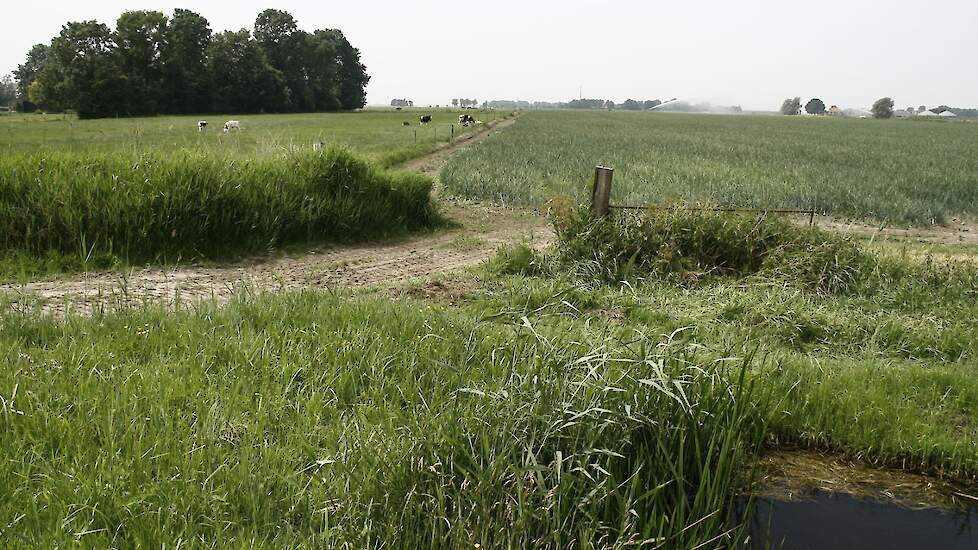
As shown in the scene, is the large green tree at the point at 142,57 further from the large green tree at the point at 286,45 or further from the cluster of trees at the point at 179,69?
the large green tree at the point at 286,45

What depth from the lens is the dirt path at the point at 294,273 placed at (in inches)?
230

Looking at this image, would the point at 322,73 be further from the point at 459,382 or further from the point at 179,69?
the point at 459,382

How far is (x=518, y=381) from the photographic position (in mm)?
3684

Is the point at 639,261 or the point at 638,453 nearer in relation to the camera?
the point at 638,453

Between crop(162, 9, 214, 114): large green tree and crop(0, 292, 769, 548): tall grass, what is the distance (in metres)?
61.6

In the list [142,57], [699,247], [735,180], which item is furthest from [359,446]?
[142,57]

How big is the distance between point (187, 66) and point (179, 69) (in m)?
2.40

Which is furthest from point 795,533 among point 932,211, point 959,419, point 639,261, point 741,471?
point 932,211

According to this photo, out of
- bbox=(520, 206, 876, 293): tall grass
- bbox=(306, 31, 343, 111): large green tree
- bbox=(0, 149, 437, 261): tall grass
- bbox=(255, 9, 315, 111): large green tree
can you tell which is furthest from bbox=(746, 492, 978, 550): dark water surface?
bbox=(306, 31, 343, 111): large green tree

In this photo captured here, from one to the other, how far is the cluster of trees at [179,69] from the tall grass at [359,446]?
55.3 metres

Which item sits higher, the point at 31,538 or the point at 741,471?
the point at 31,538

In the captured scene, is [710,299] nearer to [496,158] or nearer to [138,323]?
[138,323]

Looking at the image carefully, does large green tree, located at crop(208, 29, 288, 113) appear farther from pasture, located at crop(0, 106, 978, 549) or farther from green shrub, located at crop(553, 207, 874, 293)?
green shrub, located at crop(553, 207, 874, 293)

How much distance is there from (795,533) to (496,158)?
58.6ft
